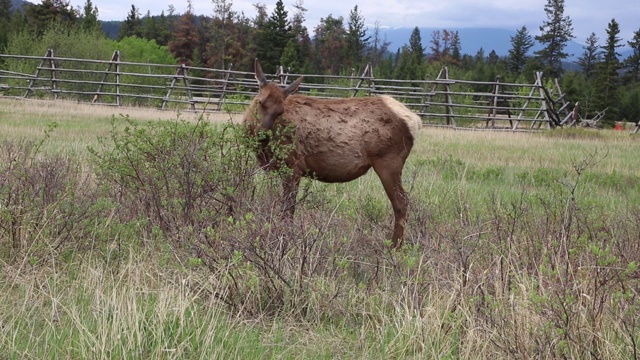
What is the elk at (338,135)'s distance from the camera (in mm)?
6570

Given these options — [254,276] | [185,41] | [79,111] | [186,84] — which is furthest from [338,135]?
[185,41]

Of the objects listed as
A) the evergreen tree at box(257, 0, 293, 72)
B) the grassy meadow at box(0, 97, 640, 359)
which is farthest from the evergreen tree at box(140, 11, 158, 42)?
the grassy meadow at box(0, 97, 640, 359)

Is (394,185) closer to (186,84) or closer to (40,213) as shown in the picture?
(40,213)

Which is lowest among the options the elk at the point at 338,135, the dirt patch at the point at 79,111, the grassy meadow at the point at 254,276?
the dirt patch at the point at 79,111

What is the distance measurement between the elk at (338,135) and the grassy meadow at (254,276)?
315 millimetres

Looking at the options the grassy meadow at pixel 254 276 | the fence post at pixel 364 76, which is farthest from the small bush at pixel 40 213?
the fence post at pixel 364 76

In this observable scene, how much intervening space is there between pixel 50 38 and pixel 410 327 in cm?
3119

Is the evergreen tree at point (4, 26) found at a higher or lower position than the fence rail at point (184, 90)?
higher

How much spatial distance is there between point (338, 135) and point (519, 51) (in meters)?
68.2

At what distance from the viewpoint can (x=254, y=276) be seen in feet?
12.7

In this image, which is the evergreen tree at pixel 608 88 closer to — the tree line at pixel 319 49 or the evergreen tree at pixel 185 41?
the tree line at pixel 319 49

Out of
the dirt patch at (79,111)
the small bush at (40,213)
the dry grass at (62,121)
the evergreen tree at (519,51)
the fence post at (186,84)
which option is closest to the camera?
the small bush at (40,213)

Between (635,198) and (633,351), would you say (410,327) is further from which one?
(635,198)

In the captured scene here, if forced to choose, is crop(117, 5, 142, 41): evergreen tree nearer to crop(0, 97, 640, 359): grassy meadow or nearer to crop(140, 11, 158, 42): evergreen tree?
crop(140, 11, 158, 42): evergreen tree
